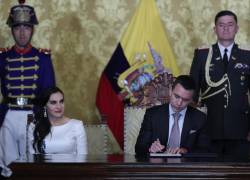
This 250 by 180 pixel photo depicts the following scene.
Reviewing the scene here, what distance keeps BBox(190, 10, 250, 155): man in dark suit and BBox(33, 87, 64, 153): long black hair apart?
1.09 metres

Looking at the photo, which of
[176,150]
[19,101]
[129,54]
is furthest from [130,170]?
[129,54]

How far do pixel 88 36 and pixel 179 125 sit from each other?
6.66 ft

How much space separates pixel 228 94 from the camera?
4516mm

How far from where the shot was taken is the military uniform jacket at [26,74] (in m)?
4.90

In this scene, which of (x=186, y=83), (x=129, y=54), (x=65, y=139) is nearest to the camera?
(x=186, y=83)

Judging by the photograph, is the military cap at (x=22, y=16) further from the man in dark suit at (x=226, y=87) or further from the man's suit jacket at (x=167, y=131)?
the man's suit jacket at (x=167, y=131)

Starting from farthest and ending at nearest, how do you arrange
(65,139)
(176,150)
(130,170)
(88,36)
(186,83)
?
(88,36), (65,139), (186,83), (176,150), (130,170)

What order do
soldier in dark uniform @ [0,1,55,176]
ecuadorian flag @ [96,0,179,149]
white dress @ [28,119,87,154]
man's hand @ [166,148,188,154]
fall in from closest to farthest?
man's hand @ [166,148,188,154] < white dress @ [28,119,87,154] < soldier in dark uniform @ [0,1,55,176] < ecuadorian flag @ [96,0,179,149]

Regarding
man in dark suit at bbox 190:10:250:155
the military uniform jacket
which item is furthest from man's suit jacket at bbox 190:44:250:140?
the military uniform jacket

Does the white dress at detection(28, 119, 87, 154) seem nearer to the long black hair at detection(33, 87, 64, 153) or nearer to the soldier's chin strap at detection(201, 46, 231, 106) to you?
the long black hair at detection(33, 87, 64, 153)

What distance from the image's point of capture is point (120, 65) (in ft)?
17.7

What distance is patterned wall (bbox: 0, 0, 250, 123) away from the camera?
5641 millimetres

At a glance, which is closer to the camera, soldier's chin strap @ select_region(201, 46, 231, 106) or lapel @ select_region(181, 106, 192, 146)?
lapel @ select_region(181, 106, 192, 146)

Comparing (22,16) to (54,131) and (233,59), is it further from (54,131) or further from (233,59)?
(233,59)
